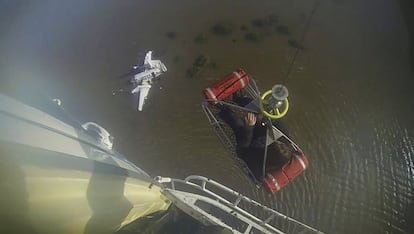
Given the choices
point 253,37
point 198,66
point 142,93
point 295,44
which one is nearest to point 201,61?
point 198,66

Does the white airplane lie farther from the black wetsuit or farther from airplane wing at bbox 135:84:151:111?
the black wetsuit

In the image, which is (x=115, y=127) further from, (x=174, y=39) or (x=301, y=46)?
(x=301, y=46)

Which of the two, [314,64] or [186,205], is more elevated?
[314,64]

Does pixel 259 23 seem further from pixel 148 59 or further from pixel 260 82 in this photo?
pixel 148 59

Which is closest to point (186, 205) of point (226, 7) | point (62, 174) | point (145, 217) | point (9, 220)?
point (145, 217)

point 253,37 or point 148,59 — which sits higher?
point 148,59
